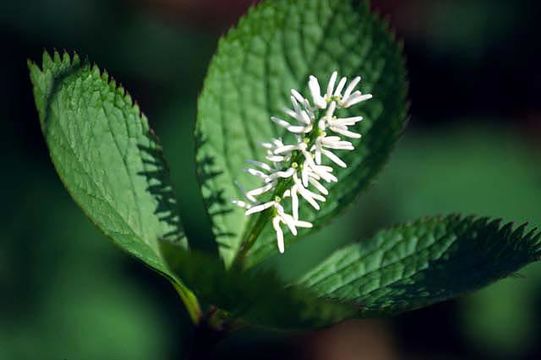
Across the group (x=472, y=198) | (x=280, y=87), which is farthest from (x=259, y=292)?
(x=472, y=198)

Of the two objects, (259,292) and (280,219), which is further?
(280,219)

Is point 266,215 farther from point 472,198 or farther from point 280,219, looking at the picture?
point 472,198

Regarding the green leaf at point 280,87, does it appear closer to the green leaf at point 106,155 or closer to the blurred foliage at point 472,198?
the green leaf at point 106,155

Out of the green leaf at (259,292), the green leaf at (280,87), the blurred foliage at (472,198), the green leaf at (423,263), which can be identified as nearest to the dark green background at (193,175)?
the blurred foliage at (472,198)

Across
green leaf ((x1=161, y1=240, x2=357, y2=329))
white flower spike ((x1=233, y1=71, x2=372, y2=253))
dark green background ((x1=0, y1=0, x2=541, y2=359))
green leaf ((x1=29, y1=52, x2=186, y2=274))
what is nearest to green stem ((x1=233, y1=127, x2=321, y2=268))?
white flower spike ((x1=233, y1=71, x2=372, y2=253))

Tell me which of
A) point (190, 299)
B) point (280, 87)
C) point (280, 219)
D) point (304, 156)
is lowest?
point (190, 299)

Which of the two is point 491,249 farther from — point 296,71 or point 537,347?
point 537,347

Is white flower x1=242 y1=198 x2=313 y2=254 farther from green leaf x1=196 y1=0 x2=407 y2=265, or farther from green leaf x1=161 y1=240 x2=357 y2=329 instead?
green leaf x1=161 y1=240 x2=357 y2=329

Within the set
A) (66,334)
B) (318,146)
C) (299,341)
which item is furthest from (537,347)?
(318,146)
